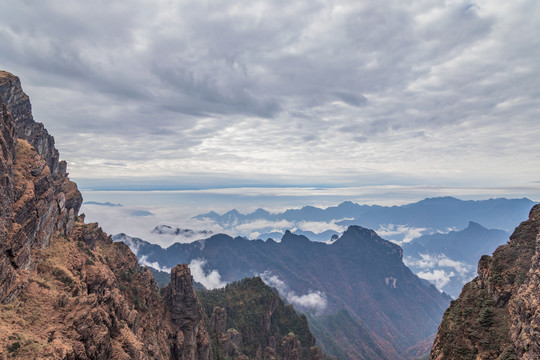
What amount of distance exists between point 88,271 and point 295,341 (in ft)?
366

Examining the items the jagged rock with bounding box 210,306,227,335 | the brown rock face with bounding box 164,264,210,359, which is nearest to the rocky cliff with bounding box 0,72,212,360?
the brown rock face with bounding box 164,264,210,359

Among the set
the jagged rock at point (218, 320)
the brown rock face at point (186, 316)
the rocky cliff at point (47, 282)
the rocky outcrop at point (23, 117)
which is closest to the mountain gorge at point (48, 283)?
the rocky cliff at point (47, 282)

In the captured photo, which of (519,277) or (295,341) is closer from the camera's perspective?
(519,277)

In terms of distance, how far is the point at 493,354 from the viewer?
39312 mm

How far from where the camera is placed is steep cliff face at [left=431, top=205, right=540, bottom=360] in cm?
3469

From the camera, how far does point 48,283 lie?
3631 centimetres

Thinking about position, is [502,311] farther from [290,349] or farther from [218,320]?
[218,320]

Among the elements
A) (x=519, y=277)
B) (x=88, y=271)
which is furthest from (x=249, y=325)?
(x=519, y=277)

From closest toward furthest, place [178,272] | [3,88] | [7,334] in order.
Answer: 1. [7,334]
2. [3,88]
3. [178,272]

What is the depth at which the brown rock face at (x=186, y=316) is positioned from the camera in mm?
72688

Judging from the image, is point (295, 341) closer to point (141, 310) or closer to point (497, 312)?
point (141, 310)

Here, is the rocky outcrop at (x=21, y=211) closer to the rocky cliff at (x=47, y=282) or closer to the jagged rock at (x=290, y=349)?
the rocky cliff at (x=47, y=282)

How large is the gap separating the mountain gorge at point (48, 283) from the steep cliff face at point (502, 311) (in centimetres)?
4894

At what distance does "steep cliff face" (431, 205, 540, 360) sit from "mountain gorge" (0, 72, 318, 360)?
48.9 m
